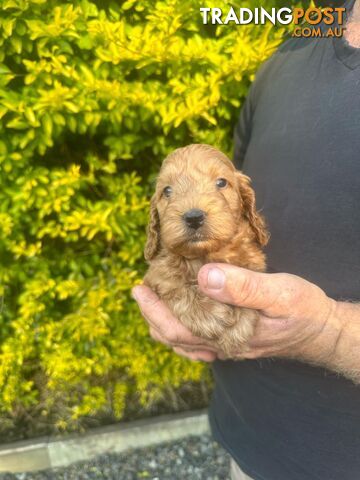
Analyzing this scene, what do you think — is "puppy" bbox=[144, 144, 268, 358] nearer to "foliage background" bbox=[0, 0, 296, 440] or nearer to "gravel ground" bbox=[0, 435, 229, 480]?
"foliage background" bbox=[0, 0, 296, 440]

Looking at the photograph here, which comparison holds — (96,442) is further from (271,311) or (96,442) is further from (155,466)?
(271,311)

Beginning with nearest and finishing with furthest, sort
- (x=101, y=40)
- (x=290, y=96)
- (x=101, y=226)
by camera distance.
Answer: (x=290, y=96)
(x=101, y=40)
(x=101, y=226)

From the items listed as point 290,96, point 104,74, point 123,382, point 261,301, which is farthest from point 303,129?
point 123,382

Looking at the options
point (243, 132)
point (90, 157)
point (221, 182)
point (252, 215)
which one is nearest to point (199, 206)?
point (221, 182)

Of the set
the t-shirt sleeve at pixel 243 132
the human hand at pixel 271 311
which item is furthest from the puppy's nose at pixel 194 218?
the t-shirt sleeve at pixel 243 132

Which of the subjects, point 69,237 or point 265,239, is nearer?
point 265,239

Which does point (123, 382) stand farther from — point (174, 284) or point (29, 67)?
point (29, 67)

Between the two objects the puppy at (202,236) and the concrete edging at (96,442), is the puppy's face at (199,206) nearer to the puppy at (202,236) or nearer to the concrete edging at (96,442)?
the puppy at (202,236)
